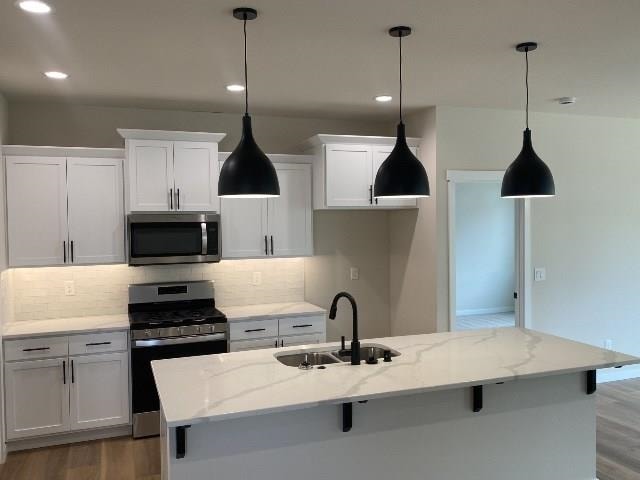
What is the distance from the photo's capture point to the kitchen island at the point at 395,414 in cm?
243

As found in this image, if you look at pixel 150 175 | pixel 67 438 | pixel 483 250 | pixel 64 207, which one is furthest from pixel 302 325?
pixel 483 250

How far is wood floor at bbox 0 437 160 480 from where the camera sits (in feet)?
12.1

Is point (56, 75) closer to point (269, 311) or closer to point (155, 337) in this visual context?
point (155, 337)

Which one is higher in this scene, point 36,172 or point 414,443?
point 36,172

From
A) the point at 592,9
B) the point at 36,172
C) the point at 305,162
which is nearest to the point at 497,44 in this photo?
A: the point at 592,9

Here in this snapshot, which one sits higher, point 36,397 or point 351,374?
point 351,374

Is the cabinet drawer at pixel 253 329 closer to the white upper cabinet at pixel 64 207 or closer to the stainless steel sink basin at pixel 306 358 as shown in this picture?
the white upper cabinet at pixel 64 207

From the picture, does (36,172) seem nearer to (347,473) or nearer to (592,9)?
(347,473)

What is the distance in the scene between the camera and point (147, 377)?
4.25 meters

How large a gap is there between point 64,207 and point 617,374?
5.42 metres

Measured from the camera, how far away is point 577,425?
3227 millimetres

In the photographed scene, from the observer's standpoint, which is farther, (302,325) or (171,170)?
(302,325)

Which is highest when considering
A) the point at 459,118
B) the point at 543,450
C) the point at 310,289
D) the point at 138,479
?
the point at 459,118

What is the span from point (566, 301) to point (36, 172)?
481cm
